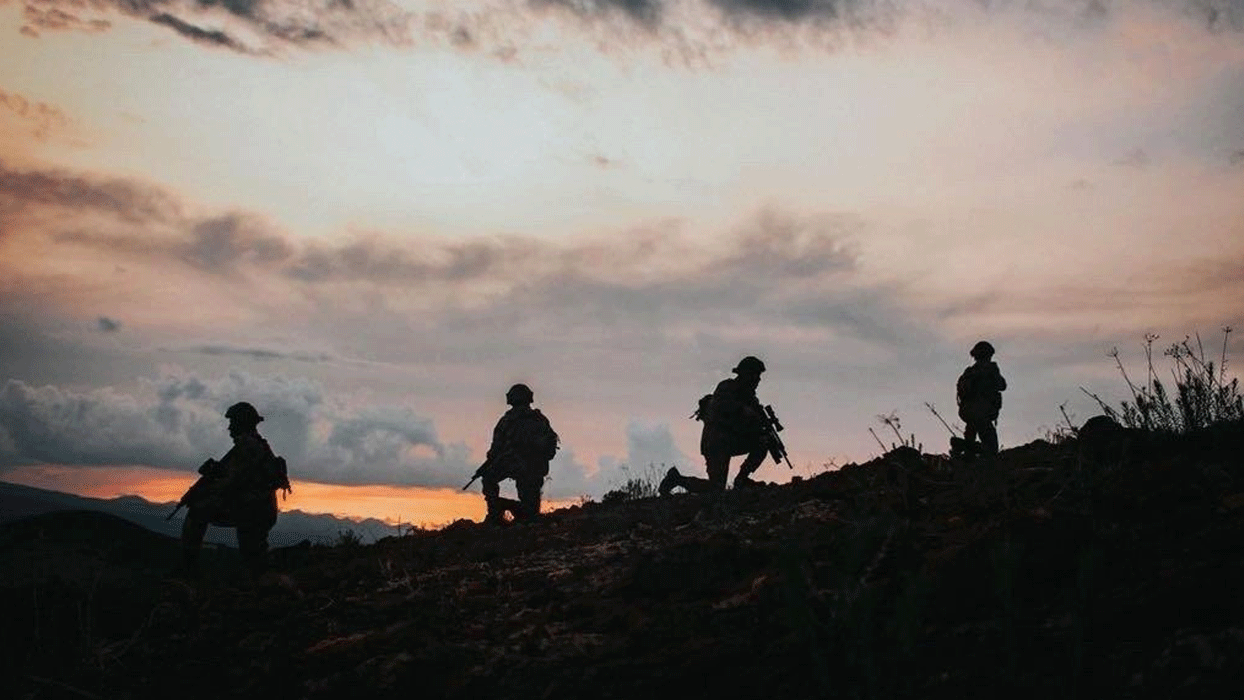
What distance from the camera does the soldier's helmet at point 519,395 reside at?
15211 mm

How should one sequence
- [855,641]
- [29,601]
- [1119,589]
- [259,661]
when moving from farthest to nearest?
1. [29,601]
2. [259,661]
3. [1119,589]
4. [855,641]

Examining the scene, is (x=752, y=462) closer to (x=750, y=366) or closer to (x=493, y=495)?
(x=750, y=366)

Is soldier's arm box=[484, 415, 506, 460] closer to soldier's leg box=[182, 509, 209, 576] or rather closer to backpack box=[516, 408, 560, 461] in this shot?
backpack box=[516, 408, 560, 461]

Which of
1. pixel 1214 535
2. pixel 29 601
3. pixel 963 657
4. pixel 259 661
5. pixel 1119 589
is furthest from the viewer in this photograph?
pixel 29 601

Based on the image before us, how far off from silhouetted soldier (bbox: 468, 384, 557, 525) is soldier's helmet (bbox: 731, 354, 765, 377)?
2.82 metres

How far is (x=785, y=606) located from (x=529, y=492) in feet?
36.9

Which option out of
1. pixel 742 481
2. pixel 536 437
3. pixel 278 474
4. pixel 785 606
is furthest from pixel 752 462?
pixel 785 606

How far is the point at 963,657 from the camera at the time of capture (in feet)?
13.2

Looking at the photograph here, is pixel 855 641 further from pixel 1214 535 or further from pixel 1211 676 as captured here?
pixel 1214 535

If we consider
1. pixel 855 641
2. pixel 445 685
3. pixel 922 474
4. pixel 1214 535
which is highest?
pixel 922 474

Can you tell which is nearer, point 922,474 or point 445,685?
point 445,685

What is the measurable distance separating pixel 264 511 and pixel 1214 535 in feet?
29.3

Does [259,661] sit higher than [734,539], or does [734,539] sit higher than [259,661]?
[734,539]

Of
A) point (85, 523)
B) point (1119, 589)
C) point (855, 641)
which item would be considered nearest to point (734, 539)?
point (1119, 589)
